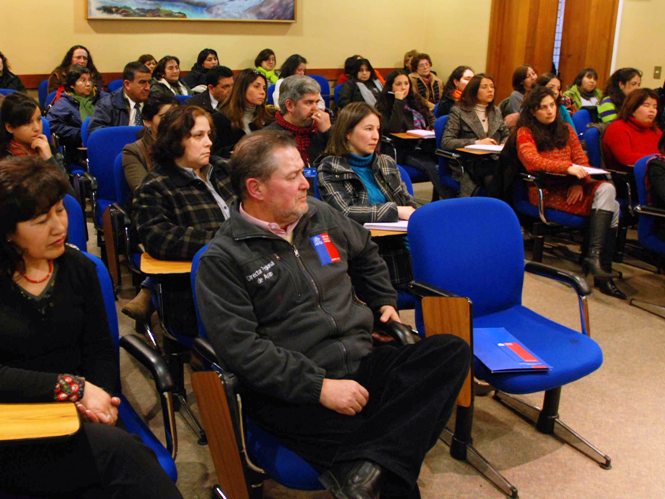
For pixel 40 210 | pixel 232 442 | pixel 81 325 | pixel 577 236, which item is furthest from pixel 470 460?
pixel 577 236

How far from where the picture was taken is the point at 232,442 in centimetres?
174

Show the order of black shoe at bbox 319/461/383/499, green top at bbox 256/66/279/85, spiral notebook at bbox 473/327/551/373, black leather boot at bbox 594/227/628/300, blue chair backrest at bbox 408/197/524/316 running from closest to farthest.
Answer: black shoe at bbox 319/461/383/499, spiral notebook at bbox 473/327/551/373, blue chair backrest at bbox 408/197/524/316, black leather boot at bbox 594/227/628/300, green top at bbox 256/66/279/85

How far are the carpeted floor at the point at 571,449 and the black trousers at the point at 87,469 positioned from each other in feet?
2.42

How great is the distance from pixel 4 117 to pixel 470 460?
2.61 meters

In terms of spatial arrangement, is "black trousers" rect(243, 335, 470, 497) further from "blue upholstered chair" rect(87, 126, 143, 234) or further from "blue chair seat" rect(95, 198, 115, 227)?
"blue upholstered chair" rect(87, 126, 143, 234)

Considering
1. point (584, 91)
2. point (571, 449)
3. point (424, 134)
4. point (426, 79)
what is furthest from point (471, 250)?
point (426, 79)

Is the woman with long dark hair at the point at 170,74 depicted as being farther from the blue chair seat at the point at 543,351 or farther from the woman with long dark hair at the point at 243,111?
the blue chair seat at the point at 543,351

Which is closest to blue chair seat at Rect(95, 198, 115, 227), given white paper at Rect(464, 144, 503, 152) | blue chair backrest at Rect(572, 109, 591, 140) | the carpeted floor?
the carpeted floor

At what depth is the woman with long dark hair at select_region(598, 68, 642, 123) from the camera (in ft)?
18.4

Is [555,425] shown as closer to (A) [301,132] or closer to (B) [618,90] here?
(A) [301,132]

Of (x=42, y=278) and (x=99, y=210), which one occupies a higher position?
(x=42, y=278)

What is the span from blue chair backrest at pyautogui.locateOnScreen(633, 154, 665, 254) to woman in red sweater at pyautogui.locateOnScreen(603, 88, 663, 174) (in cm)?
72

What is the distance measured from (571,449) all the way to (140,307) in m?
1.87

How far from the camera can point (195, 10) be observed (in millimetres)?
7684
